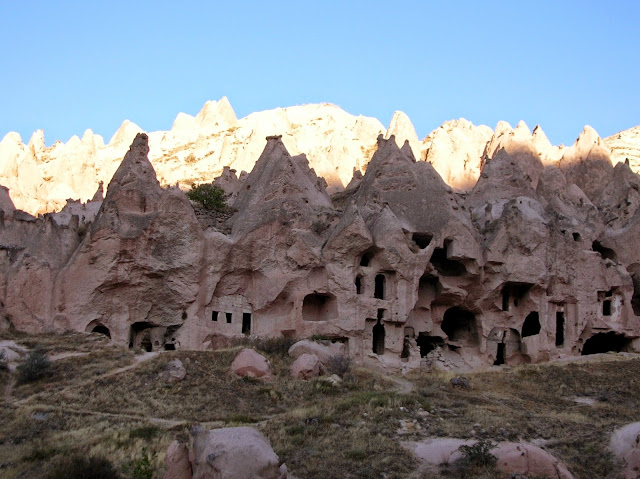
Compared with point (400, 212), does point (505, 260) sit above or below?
below

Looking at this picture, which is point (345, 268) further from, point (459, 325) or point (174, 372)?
point (174, 372)

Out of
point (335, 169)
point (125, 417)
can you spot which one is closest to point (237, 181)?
point (335, 169)

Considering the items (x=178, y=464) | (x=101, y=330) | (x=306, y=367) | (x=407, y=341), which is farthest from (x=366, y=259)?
(x=178, y=464)

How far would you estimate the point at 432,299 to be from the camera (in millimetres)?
34250

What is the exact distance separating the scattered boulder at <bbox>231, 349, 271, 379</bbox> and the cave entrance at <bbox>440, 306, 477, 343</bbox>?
14586mm

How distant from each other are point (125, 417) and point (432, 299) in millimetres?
18454

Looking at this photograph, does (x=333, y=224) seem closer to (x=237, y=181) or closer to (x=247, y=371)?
(x=247, y=371)

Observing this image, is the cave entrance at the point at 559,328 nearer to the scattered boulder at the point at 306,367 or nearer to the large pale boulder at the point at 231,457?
the scattered boulder at the point at 306,367

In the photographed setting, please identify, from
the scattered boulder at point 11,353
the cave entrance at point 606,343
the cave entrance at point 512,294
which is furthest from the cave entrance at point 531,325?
the scattered boulder at point 11,353

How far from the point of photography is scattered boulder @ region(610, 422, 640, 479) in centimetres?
1392

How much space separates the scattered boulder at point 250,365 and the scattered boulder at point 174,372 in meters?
1.60

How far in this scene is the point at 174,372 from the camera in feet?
73.3

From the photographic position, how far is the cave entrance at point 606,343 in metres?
37.3

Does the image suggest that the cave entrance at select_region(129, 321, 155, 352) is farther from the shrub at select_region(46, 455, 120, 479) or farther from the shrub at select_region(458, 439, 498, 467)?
the shrub at select_region(458, 439, 498, 467)
